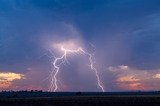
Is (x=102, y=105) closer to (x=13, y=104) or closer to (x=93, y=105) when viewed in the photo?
(x=93, y=105)

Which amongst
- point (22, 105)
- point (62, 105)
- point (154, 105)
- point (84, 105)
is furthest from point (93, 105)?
point (22, 105)

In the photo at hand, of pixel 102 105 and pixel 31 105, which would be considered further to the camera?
pixel 31 105

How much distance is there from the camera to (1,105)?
85.8m

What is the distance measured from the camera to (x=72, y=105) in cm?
8056

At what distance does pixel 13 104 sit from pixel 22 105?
3161mm

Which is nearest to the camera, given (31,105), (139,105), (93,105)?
(139,105)

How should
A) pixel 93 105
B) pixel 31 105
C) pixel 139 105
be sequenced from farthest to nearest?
pixel 31 105, pixel 93 105, pixel 139 105

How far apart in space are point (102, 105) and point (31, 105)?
17824 mm

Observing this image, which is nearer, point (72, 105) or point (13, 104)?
point (72, 105)

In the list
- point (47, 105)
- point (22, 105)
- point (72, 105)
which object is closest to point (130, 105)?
point (72, 105)

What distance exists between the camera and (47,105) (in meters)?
82.7

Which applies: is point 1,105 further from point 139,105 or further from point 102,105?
point 139,105

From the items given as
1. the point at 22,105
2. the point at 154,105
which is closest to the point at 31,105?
the point at 22,105

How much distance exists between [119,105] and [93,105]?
589cm
